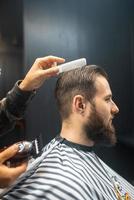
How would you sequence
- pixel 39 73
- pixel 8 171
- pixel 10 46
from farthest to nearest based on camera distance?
1. pixel 10 46
2. pixel 39 73
3. pixel 8 171

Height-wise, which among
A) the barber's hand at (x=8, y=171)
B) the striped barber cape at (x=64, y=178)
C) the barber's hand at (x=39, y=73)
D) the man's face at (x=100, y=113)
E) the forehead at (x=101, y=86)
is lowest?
the striped barber cape at (x=64, y=178)

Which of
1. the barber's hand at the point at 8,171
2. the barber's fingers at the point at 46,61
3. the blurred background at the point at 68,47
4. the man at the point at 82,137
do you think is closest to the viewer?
the barber's hand at the point at 8,171

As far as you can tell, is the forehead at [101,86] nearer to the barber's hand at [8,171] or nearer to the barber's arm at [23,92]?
the barber's arm at [23,92]

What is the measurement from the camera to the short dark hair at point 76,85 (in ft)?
4.00

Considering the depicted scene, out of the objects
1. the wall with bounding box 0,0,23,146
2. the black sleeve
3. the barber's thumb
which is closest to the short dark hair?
the black sleeve

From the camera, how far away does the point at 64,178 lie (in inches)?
40.3

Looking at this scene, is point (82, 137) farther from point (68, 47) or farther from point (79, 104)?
point (68, 47)

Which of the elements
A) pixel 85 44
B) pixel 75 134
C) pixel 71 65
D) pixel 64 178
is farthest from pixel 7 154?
pixel 85 44

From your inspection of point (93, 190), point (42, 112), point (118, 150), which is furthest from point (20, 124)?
point (93, 190)

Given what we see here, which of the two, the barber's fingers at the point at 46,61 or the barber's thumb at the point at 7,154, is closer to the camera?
the barber's thumb at the point at 7,154

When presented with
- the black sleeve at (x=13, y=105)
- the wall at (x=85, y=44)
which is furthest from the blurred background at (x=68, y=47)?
the black sleeve at (x=13, y=105)

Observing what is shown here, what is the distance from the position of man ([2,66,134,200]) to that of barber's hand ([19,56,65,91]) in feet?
0.30

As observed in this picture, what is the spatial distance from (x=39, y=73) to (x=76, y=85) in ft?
0.58

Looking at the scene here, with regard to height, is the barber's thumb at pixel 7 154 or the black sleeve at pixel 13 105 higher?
the black sleeve at pixel 13 105
